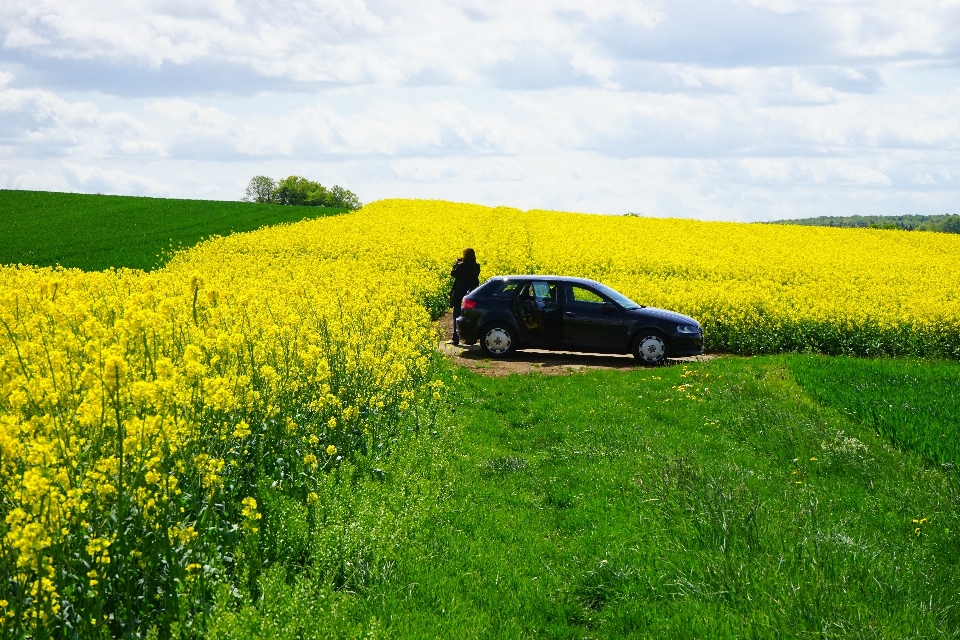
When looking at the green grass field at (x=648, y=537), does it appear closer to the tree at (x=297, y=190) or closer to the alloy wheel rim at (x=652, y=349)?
the alloy wheel rim at (x=652, y=349)

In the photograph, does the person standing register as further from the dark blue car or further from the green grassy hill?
the green grassy hill

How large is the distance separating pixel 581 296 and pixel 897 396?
653 centimetres

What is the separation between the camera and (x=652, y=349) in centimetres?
1902

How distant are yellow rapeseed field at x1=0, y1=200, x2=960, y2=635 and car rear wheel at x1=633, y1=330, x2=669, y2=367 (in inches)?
147

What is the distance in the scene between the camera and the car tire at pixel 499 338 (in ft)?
63.3

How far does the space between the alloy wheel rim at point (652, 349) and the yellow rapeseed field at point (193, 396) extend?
375cm

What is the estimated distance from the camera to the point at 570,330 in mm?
19156

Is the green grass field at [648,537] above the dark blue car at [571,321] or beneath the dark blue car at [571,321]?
beneath

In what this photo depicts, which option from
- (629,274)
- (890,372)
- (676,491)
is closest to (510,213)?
(629,274)

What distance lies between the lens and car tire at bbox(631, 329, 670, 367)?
19.0 meters

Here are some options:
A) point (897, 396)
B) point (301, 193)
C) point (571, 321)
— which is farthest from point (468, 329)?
point (301, 193)

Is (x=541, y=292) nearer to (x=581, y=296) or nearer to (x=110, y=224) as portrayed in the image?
(x=581, y=296)

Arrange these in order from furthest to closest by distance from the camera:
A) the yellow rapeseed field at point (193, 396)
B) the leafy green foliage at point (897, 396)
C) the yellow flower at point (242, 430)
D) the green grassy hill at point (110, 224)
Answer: the green grassy hill at point (110, 224) → the leafy green foliage at point (897, 396) → the yellow flower at point (242, 430) → the yellow rapeseed field at point (193, 396)

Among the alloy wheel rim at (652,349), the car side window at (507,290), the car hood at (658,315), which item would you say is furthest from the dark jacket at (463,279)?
the alloy wheel rim at (652,349)
